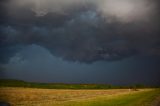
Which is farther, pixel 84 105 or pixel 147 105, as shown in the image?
pixel 84 105

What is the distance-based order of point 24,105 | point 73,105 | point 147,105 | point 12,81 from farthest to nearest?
point 12,81 < point 24,105 < point 73,105 < point 147,105

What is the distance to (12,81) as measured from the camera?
142 m

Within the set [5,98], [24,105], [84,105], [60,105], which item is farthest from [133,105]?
[5,98]

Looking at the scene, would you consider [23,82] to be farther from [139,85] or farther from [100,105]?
[100,105]

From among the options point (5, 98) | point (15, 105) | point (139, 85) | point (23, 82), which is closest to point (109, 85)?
point (139, 85)

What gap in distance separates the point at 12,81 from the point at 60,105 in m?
101

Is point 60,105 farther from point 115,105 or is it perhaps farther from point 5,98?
point 5,98

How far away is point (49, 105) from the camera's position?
46375 mm

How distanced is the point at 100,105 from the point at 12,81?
10231 cm

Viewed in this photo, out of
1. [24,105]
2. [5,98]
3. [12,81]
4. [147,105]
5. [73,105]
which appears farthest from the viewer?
[12,81]

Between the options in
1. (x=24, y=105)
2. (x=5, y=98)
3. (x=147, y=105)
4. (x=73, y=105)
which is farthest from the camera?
(x=5, y=98)

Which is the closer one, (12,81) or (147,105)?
(147,105)

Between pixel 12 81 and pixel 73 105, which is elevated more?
pixel 12 81

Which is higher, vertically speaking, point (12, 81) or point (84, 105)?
point (12, 81)
